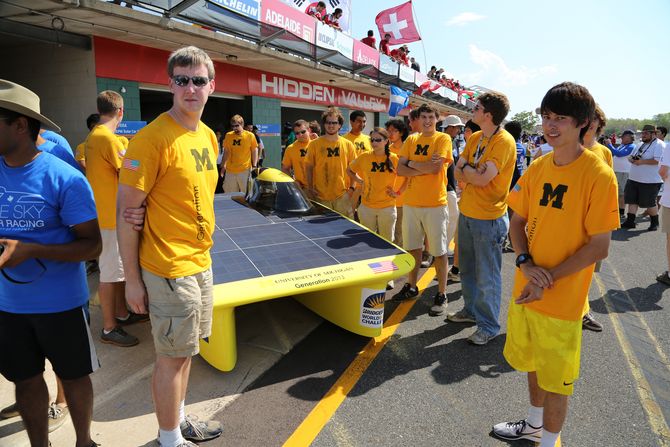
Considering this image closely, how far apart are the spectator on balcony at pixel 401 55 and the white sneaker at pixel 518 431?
16979mm

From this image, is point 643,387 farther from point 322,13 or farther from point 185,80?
point 322,13

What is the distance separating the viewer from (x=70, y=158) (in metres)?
2.81

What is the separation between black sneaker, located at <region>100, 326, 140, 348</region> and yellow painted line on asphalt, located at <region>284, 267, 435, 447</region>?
1777mm

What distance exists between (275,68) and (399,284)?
27.5 ft

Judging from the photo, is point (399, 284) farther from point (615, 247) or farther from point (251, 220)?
point (615, 247)

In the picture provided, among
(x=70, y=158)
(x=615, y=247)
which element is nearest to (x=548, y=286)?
(x=70, y=158)

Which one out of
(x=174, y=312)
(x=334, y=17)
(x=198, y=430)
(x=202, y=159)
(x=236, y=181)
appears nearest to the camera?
(x=174, y=312)

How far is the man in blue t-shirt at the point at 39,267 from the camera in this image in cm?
193

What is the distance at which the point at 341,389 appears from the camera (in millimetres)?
3035

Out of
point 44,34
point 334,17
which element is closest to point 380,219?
point 44,34

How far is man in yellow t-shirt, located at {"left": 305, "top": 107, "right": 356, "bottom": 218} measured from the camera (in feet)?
17.7

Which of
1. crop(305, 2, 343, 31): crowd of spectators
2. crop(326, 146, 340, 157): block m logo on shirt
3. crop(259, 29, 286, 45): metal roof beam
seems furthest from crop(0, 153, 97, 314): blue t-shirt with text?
crop(305, 2, 343, 31): crowd of spectators

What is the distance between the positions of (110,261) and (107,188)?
61cm

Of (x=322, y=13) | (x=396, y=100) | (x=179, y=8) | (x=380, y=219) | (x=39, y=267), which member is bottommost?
(x=380, y=219)
